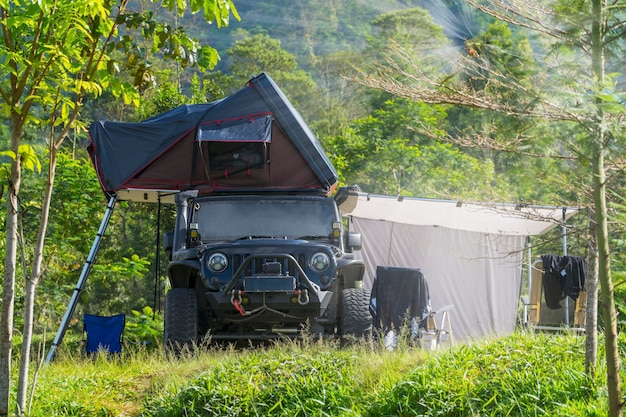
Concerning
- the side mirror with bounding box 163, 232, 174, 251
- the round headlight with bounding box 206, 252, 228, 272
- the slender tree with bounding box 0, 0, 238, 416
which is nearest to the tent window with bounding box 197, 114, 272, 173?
the side mirror with bounding box 163, 232, 174, 251

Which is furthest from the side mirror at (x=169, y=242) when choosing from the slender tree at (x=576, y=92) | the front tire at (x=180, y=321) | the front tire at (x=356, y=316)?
the slender tree at (x=576, y=92)

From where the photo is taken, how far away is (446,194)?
23.7 ft

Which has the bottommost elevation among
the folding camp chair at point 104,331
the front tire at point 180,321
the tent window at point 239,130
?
the folding camp chair at point 104,331

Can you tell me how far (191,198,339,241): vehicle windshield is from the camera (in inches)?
384

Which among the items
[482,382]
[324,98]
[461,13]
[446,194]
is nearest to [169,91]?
[446,194]

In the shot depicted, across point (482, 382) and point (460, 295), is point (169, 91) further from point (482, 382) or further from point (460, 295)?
point (482, 382)

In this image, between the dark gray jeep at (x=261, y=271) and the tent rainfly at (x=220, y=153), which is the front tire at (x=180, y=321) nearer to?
the dark gray jeep at (x=261, y=271)

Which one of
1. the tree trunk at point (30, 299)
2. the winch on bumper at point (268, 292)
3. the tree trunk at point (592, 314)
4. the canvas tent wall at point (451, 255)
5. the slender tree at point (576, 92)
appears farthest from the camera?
the canvas tent wall at point (451, 255)

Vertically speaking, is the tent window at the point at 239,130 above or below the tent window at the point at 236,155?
above

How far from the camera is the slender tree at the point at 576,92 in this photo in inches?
181

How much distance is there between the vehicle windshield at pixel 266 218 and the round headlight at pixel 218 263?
0.69m

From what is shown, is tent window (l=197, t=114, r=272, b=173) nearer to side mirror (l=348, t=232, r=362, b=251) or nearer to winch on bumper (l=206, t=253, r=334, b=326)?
side mirror (l=348, t=232, r=362, b=251)

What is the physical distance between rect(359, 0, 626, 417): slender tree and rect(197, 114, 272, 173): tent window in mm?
4564

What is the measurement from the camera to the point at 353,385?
661cm
